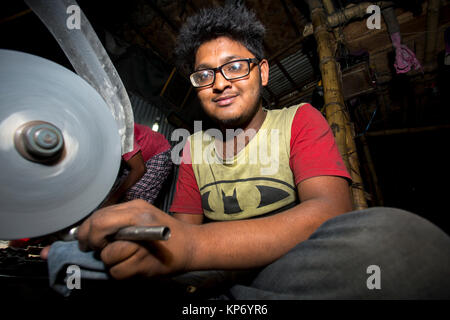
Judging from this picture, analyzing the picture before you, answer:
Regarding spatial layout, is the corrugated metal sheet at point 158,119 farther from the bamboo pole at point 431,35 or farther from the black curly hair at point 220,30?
the bamboo pole at point 431,35

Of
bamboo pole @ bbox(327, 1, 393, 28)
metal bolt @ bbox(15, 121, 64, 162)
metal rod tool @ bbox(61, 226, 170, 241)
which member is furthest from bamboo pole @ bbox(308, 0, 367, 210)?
metal bolt @ bbox(15, 121, 64, 162)

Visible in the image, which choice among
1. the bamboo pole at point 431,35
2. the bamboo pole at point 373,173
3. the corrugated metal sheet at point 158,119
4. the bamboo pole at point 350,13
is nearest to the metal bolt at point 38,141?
the corrugated metal sheet at point 158,119

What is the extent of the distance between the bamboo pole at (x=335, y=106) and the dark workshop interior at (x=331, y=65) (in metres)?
0.02

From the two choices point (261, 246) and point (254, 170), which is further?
point (254, 170)

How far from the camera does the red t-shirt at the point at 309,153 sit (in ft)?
3.36

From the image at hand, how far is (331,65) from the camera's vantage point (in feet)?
9.35

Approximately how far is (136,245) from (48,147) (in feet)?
2.42

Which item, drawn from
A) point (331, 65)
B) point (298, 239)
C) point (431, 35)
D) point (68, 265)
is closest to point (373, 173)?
point (431, 35)

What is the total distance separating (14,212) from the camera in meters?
0.97

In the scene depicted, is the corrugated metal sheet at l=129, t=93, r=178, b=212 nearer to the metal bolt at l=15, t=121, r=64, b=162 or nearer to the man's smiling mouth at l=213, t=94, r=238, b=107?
the man's smiling mouth at l=213, t=94, r=238, b=107
